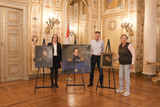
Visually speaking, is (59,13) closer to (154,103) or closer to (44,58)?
(44,58)

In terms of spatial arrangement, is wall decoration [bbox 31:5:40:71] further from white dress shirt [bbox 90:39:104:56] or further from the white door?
white dress shirt [bbox 90:39:104:56]

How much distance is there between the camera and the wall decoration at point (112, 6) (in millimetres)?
7593

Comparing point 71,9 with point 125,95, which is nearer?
point 125,95

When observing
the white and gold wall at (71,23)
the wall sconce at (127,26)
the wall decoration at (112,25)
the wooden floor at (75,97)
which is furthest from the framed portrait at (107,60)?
the wall decoration at (112,25)

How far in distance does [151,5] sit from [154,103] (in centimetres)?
432

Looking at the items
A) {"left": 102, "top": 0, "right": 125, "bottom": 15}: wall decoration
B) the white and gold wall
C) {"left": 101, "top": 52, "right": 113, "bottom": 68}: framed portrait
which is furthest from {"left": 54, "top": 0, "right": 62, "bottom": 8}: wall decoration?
{"left": 101, "top": 52, "right": 113, "bottom": 68}: framed portrait

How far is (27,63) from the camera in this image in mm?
5883

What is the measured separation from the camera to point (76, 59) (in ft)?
14.8

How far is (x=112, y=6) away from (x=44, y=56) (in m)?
5.29

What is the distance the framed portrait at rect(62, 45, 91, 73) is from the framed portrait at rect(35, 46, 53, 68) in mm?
380

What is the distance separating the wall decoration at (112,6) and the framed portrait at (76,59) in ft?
13.7

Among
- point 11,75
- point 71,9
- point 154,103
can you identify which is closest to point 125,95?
point 154,103

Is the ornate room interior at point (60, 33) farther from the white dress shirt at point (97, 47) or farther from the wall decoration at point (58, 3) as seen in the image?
the white dress shirt at point (97, 47)

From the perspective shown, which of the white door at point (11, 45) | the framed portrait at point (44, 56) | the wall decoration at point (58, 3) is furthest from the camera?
the wall decoration at point (58, 3)
